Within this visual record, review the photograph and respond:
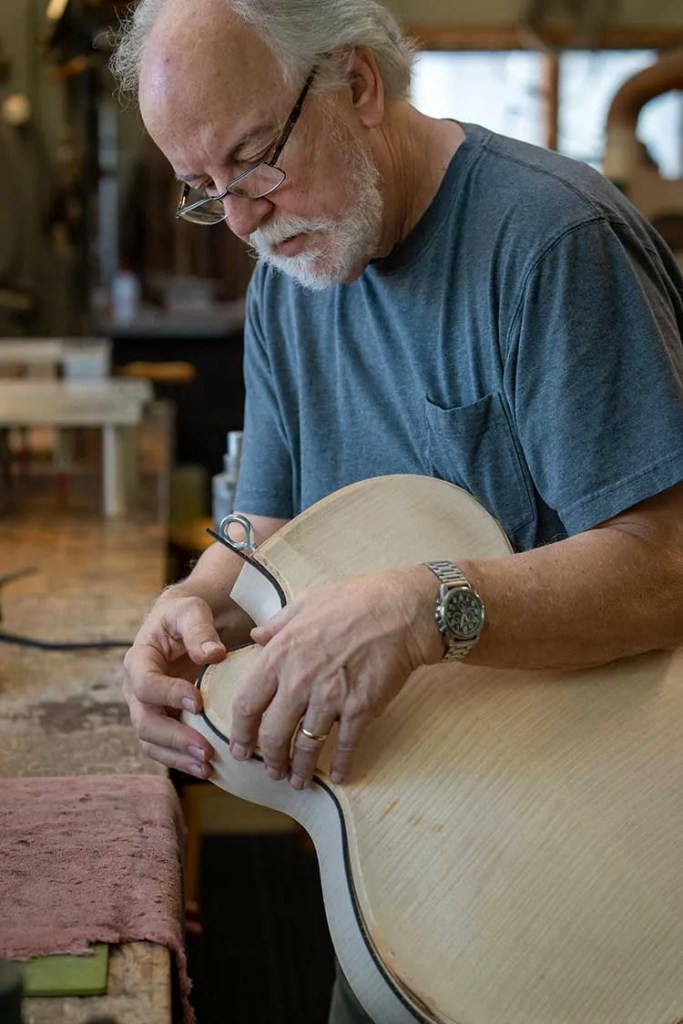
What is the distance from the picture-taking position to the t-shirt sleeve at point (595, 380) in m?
1.23

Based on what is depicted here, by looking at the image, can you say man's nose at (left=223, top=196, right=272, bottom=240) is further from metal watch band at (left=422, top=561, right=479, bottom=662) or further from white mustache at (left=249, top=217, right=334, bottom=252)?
metal watch band at (left=422, top=561, right=479, bottom=662)

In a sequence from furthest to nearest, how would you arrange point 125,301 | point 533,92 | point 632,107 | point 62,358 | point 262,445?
point 533,92 → point 125,301 → point 632,107 → point 62,358 → point 262,445

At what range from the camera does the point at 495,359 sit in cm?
135

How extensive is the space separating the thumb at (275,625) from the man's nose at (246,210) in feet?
1.42

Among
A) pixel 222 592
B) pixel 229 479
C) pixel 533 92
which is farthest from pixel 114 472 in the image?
pixel 533 92

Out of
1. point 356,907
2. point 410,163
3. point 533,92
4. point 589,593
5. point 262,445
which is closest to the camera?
point 356,907

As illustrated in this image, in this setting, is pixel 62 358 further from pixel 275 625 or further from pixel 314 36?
pixel 275 625

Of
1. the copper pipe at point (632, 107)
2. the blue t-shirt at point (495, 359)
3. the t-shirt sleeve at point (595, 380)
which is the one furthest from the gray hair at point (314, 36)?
the copper pipe at point (632, 107)

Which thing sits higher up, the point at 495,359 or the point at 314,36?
the point at 314,36

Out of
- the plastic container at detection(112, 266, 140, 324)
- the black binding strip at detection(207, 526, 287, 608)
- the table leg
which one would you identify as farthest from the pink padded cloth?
the plastic container at detection(112, 266, 140, 324)

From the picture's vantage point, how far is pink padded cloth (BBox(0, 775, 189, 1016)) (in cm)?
110

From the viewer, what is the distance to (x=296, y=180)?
1365mm

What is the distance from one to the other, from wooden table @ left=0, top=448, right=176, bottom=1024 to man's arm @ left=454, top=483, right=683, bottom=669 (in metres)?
0.41

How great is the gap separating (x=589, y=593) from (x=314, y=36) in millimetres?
616
